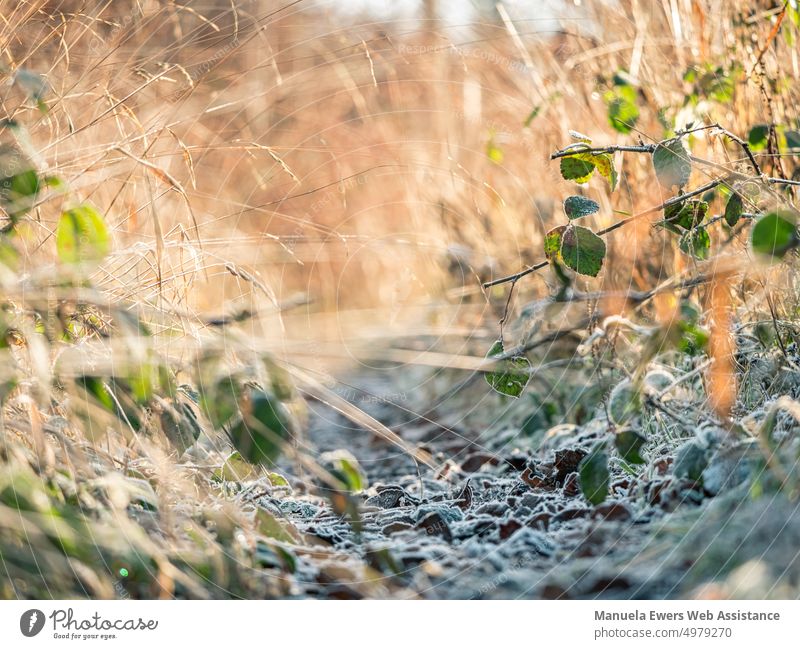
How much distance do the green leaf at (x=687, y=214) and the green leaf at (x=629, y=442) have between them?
36cm

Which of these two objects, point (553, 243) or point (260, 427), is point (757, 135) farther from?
point (260, 427)

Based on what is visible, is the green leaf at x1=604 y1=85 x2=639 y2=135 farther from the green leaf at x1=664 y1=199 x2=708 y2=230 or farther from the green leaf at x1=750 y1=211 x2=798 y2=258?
the green leaf at x1=750 y1=211 x2=798 y2=258

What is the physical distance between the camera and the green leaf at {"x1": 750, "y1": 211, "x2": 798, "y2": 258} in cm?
89

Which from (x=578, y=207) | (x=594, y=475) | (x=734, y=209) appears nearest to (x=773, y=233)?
(x=734, y=209)

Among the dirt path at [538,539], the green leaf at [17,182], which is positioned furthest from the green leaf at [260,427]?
the green leaf at [17,182]

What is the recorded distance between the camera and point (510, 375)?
1213 millimetres

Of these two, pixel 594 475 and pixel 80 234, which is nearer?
pixel 80 234

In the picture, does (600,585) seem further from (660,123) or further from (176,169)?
(176,169)

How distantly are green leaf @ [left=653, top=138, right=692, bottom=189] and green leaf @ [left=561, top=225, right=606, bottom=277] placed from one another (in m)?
0.14

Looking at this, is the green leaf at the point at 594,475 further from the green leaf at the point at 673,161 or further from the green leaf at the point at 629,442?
the green leaf at the point at 673,161

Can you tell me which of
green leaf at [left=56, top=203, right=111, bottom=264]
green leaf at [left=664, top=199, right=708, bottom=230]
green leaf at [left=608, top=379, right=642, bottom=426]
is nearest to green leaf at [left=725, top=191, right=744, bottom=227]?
green leaf at [left=664, top=199, right=708, bottom=230]
